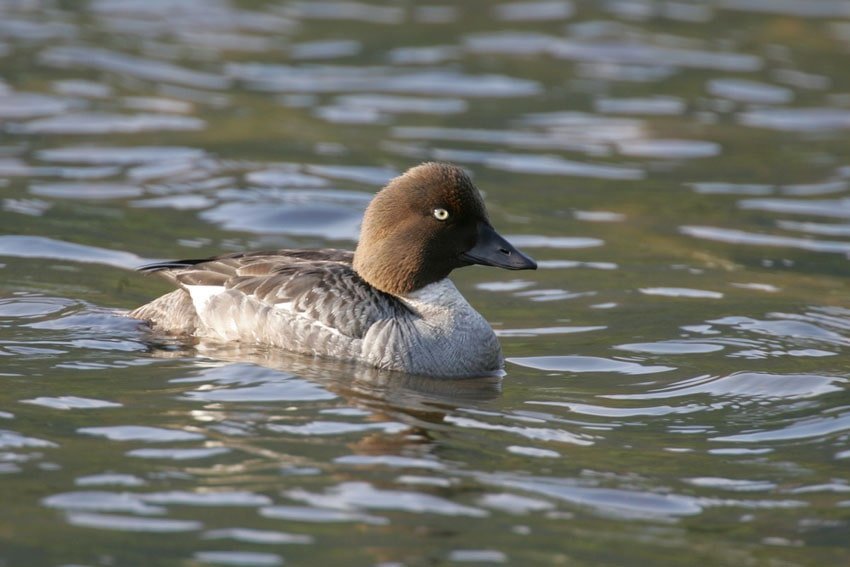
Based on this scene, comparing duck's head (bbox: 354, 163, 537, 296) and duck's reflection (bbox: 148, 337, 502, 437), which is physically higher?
duck's head (bbox: 354, 163, 537, 296)

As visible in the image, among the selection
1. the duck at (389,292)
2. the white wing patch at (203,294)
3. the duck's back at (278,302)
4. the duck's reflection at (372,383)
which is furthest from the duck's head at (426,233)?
the white wing patch at (203,294)

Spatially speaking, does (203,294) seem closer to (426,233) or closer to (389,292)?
(389,292)

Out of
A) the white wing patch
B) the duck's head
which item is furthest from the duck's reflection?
the duck's head

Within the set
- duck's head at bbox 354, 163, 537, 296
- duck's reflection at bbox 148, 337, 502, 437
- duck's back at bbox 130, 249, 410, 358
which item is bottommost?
duck's reflection at bbox 148, 337, 502, 437

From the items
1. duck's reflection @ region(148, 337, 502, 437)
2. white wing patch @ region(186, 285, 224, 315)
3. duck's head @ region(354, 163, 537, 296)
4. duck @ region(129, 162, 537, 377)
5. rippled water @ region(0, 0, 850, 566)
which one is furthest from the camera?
white wing patch @ region(186, 285, 224, 315)

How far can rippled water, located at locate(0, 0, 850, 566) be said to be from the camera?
22.0 ft

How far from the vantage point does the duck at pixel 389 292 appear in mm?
Answer: 9219

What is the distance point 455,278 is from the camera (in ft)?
39.8

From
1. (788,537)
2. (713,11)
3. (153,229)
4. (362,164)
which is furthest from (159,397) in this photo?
(713,11)

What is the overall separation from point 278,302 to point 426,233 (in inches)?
42.6

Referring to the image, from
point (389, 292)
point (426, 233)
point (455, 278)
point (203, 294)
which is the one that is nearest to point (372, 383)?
point (389, 292)

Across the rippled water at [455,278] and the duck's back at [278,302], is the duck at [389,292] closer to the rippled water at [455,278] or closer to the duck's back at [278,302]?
the duck's back at [278,302]

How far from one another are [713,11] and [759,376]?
43.3 feet

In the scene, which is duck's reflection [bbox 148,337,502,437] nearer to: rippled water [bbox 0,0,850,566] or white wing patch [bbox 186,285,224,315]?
rippled water [bbox 0,0,850,566]
